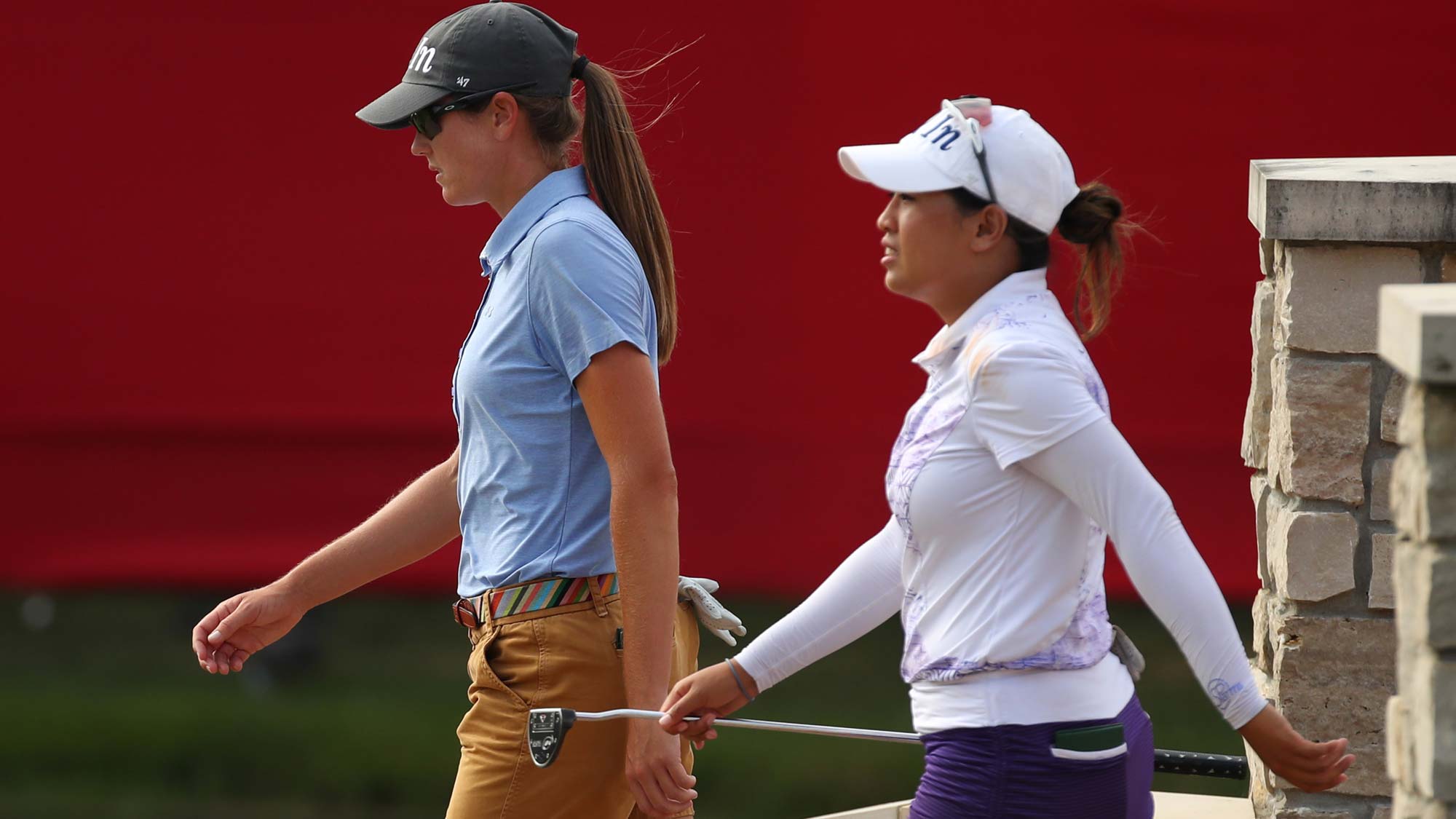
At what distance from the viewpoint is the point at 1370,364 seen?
2740 millimetres

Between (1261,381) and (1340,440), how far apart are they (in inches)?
11.0

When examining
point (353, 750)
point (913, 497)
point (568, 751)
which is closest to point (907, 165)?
point (913, 497)

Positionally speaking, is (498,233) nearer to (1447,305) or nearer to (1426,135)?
(1447,305)

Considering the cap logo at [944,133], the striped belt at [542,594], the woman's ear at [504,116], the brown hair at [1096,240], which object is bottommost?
the striped belt at [542,594]

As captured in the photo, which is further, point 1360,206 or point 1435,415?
point 1360,206

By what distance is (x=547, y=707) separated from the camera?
224cm

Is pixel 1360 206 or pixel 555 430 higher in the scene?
pixel 1360 206

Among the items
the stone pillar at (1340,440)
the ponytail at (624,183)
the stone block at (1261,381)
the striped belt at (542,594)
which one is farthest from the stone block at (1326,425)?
the striped belt at (542,594)

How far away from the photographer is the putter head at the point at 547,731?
217 cm

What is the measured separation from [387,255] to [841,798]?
2.10m

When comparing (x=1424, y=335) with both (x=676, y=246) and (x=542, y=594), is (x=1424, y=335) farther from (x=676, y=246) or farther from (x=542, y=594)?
(x=676, y=246)

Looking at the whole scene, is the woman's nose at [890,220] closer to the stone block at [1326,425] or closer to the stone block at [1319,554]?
the stone block at [1326,425]

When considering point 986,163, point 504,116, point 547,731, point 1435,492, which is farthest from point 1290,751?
point 504,116

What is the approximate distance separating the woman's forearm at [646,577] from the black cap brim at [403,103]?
55 cm
